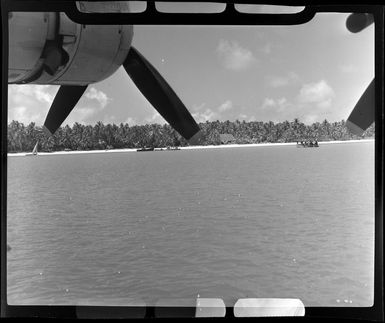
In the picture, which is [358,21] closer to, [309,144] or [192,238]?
[192,238]

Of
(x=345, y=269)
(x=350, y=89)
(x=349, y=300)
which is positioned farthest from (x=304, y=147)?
(x=349, y=300)

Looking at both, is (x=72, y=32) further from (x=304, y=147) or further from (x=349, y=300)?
(x=304, y=147)

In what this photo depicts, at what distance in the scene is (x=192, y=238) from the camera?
2656cm

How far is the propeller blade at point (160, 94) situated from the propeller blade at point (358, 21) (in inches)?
48.1

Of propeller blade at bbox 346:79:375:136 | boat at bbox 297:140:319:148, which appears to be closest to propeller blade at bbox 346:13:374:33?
propeller blade at bbox 346:79:375:136

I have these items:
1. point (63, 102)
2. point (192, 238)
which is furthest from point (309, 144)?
point (63, 102)

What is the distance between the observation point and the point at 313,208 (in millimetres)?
34188

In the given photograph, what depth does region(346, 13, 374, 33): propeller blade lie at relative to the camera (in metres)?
2.17

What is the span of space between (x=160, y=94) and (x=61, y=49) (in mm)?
830

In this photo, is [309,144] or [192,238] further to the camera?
[309,144]

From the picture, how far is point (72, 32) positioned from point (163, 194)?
35.9m

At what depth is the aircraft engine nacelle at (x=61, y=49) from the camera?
229cm

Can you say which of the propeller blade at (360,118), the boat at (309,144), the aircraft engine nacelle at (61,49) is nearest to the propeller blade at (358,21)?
the propeller blade at (360,118)

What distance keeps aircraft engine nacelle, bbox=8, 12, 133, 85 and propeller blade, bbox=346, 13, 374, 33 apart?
1.21 m
